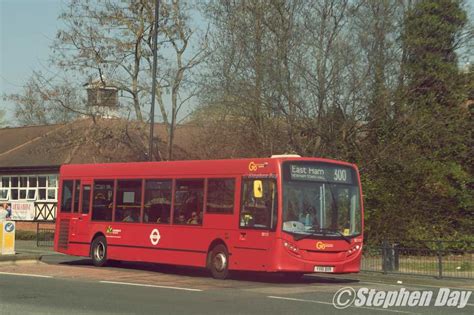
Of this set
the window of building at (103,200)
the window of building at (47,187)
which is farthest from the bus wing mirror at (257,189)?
the window of building at (47,187)

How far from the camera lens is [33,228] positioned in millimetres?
42781

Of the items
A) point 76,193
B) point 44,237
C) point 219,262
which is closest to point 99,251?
point 76,193

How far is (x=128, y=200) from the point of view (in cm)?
2100

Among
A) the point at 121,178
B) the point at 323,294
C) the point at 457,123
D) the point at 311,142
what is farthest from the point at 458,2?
the point at 323,294

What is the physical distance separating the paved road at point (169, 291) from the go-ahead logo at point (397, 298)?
25 cm

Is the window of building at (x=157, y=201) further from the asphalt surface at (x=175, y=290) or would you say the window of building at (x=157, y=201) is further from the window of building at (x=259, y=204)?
the window of building at (x=259, y=204)

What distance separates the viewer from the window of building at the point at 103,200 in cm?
2158

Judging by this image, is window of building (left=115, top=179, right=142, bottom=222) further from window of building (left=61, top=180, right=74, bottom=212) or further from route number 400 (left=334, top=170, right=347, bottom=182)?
route number 400 (left=334, top=170, right=347, bottom=182)

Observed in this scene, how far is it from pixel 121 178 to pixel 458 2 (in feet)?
56.6

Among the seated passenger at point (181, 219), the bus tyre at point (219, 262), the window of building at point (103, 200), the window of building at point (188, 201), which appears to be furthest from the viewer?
the window of building at point (103, 200)

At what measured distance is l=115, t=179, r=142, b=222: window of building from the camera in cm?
2069

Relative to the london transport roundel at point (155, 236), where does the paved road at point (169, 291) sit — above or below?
below

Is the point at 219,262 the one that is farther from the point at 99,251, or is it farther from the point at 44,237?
the point at 44,237

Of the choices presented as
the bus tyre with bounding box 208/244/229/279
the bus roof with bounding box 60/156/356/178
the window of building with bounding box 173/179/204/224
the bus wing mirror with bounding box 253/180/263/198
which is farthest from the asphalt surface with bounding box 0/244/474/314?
the bus roof with bounding box 60/156/356/178
